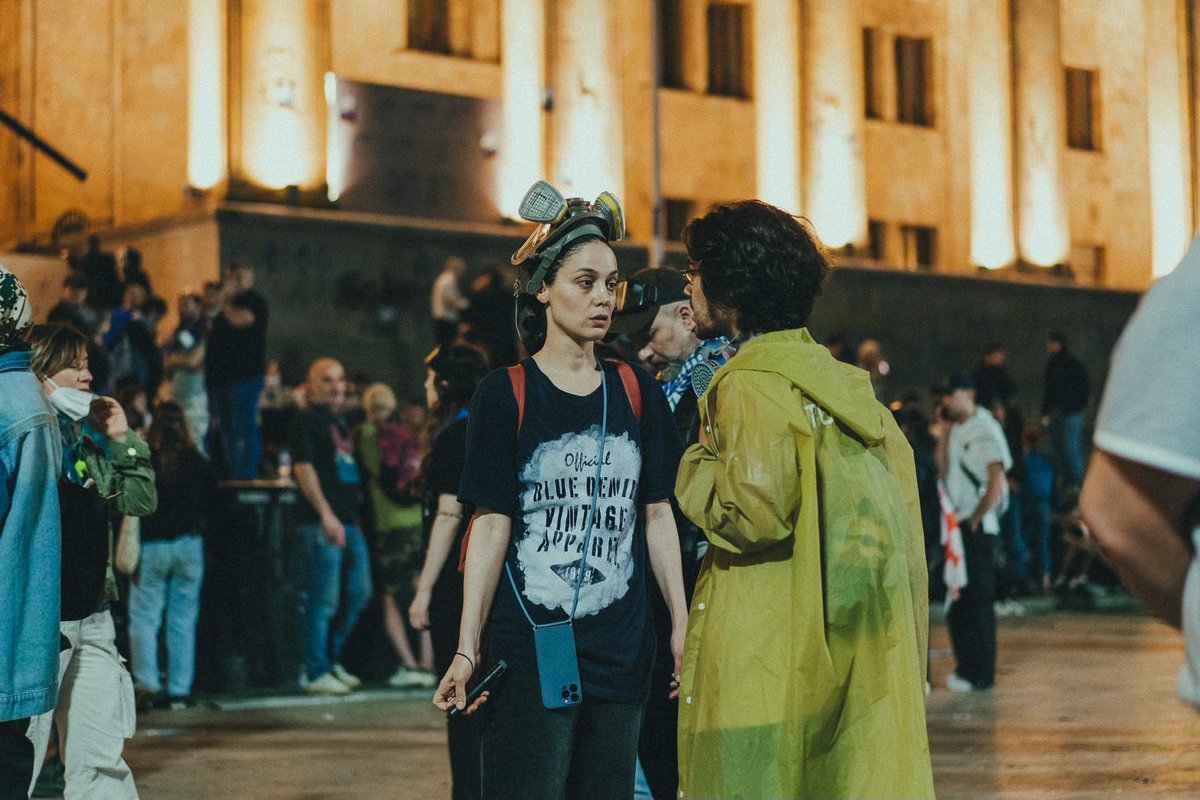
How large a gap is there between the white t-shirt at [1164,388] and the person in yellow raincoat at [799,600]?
6.32ft

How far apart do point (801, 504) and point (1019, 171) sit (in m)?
33.5

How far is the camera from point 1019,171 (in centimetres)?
3666

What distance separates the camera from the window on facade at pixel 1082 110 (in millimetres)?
38312

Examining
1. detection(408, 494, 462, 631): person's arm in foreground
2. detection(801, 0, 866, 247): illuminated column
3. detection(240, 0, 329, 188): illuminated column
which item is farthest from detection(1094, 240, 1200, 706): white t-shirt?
detection(801, 0, 866, 247): illuminated column

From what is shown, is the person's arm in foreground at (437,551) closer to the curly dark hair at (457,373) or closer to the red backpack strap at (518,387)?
the curly dark hair at (457,373)

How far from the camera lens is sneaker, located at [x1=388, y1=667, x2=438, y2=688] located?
14086 mm

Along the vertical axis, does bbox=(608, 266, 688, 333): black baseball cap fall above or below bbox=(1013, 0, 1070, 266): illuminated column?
below

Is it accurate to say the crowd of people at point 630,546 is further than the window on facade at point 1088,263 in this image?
No

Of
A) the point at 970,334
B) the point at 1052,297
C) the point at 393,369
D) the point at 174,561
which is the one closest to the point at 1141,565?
the point at 174,561

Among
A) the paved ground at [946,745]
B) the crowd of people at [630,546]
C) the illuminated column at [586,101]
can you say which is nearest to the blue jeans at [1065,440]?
the illuminated column at [586,101]

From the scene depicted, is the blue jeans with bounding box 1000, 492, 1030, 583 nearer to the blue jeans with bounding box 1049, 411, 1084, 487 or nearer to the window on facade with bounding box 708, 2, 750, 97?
the blue jeans with bounding box 1049, 411, 1084, 487

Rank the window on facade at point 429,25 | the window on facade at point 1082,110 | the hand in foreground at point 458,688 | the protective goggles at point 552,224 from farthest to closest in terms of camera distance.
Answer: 1. the window on facade at point 1082,110
2. the window on facade at point 429,25
3. the protective goggles at point 552,224
4. the hand in foreground at point 458,688

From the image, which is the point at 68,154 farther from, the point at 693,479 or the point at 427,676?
the point at 693,479

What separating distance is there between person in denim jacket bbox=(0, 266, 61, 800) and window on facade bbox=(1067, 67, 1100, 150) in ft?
114
